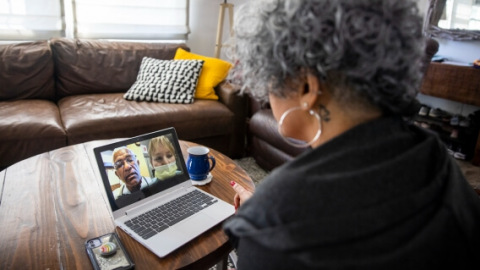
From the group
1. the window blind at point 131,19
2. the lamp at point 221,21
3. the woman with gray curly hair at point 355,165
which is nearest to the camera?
the woman with gray curly hair at point 355,165

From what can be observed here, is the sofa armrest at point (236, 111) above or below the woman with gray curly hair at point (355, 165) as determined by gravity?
below

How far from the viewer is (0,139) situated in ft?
6.19

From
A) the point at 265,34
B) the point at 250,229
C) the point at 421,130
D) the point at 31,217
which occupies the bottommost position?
the point at 31,217

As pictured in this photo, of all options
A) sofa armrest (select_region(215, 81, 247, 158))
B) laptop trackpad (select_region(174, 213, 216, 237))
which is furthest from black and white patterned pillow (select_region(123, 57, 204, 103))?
laptop trackpad (select_region(174, 213, 216, 237))

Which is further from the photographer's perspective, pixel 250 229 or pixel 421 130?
pixel 421 130

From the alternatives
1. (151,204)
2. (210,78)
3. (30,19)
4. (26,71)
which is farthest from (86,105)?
(151,204)

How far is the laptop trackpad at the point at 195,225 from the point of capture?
0.93m

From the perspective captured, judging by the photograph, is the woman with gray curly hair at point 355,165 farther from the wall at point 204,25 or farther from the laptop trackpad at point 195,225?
the wall at point 204,25

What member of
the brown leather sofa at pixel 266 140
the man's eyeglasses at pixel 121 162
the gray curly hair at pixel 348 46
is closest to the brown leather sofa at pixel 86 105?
the brown leather sofa at pixel 266 140

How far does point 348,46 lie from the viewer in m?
0.51

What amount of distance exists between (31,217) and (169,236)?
436 mm

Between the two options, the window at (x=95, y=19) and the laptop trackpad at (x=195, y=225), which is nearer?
the laptop trackpad at (x=195, y=225)

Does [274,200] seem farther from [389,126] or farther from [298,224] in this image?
[389,126]

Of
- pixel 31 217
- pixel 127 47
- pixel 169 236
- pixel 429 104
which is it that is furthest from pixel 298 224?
pixel 429 104
